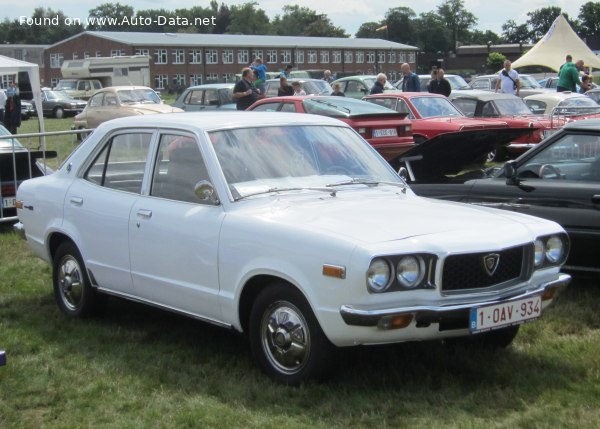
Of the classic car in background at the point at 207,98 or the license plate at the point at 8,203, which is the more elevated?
the classic car in background at the point at 207,98

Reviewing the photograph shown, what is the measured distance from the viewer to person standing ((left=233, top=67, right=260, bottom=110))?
17.5 metres

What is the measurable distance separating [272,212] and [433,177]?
3.38m

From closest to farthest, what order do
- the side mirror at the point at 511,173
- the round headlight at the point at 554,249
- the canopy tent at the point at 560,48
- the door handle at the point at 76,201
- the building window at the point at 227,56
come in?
the round headlight at the point at 554,249 < the door handle at the point at 76,201 < the side mirror at the point at 511,173 < the canopy tent at the point at 560,48 < the building window at the point at 227,56

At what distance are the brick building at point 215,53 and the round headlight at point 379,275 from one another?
250 ft

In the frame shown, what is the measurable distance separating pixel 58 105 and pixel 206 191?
134ft

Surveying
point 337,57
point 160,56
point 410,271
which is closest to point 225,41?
point 160,56

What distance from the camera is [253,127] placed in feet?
20.2

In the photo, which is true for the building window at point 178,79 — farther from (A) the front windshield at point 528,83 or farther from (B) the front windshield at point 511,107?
(B) the front windshield at point 511,107

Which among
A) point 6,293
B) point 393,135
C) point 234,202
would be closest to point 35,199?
point 6,293

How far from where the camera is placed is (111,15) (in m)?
153

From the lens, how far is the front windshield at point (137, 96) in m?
26.3

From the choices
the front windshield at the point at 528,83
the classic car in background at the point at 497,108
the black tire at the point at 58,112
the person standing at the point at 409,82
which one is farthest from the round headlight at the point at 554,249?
the black tire at the point at 58,112

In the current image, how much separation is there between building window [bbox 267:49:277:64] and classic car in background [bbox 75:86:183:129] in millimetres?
64254

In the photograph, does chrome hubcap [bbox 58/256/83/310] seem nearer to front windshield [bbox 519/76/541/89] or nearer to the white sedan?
the white sedan
